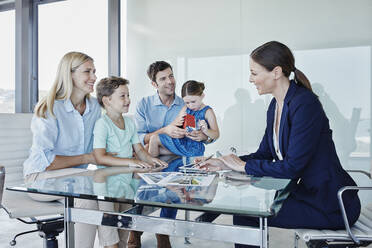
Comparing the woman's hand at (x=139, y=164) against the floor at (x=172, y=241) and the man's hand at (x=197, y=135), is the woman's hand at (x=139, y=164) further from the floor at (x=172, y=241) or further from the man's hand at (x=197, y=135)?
the floor at (x=172, y=241)

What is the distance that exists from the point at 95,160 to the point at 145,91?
2361mm

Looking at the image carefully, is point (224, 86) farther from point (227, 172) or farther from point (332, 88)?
point (227, 172)

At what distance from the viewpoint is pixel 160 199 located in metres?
1.24

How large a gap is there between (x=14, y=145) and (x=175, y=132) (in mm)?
1135

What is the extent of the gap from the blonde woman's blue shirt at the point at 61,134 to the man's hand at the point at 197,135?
2.45ft

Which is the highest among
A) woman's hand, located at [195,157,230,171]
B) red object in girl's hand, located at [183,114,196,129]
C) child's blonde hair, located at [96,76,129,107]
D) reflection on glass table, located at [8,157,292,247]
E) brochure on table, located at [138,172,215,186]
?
child's blonde hair, located at [96,76,129,107]

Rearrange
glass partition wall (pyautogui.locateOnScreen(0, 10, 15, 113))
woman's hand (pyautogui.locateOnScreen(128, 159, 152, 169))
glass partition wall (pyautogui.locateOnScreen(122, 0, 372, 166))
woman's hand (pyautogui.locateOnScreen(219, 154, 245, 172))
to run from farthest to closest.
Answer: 1. glass partition wall (pyautogui.locateOnScreen(0, 10, 15, 113))
2. glass partition wall (pyautogui.locateOnScreen(122, 0, 372, 166))
3. woman's hand (pyautogui.locateOnScreen(128, 159, 152, 169))
4. woman's hand (pyautogui.locateOnScreen(219, 154, 245, 172))

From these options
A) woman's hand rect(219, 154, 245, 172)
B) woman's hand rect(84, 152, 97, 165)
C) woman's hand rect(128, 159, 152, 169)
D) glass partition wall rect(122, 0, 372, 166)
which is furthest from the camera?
glass partition wall rect(122, 0, 372, 166)

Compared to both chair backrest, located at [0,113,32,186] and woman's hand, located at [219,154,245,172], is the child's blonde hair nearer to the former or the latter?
chair backrest, located at [0,113,32,186]

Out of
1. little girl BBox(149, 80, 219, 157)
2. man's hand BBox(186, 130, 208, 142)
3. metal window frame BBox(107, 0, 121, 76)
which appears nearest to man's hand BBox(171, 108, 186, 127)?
little girl BBox(149, 80, 219, 157)

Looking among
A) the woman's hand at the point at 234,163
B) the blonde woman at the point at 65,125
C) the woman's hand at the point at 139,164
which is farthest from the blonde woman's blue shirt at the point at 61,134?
the woman's hand at the point at 234,163

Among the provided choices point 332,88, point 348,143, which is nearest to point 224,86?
point 332,88

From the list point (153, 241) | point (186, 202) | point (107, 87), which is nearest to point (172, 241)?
point (153, 241)

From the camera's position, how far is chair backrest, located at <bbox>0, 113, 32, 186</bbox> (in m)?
2.35
